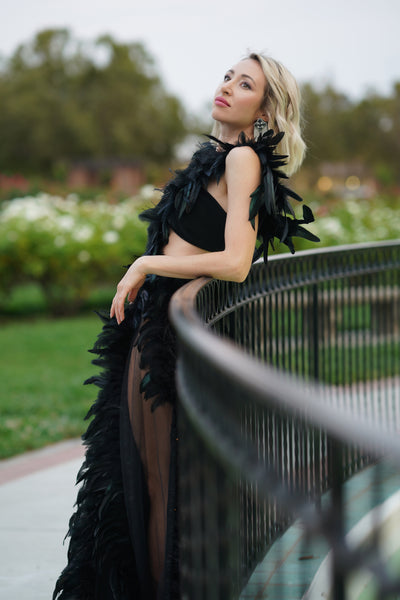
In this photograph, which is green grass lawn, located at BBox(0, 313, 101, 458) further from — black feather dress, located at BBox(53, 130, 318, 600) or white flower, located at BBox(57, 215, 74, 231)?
black feather dress, located at BBox(53, 130, 318, 600)

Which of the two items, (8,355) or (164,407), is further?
(8,355)

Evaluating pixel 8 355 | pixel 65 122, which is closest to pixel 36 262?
pixel 8 355

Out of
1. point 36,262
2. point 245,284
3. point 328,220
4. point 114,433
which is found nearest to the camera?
point 114,433

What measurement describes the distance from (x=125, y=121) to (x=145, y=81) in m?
6.51

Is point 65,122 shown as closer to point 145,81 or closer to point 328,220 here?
point 145,81

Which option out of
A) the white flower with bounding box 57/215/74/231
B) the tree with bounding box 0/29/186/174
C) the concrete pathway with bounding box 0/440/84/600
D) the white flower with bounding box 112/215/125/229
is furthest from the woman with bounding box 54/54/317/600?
the tree with bounding box 0/29/186/174

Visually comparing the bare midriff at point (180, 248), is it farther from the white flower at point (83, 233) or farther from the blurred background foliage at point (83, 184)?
the white flower at point (83, 233)

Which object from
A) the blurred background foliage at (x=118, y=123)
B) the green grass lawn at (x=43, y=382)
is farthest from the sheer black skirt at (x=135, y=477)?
the blurred background foliage at (x=118, y=123)

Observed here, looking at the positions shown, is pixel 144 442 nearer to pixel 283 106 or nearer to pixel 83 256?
pixel 283 106

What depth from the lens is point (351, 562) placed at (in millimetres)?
963

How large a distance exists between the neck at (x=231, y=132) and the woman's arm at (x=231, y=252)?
0.25 meters

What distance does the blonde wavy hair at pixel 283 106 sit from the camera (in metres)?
2.70

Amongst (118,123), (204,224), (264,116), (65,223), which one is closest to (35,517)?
(204,224)

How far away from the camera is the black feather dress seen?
251 centimetres
